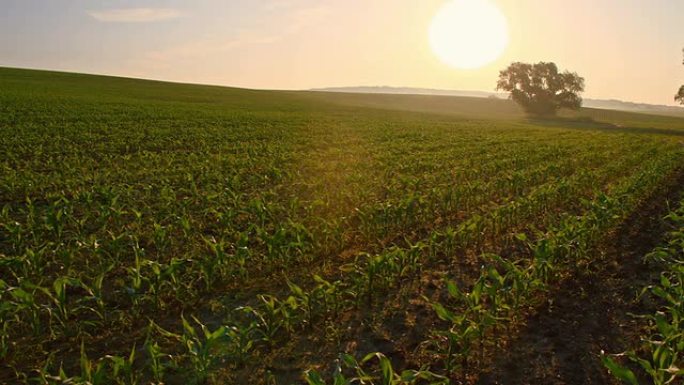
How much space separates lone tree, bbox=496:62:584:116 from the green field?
228 feet

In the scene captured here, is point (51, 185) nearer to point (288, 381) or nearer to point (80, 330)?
point (80, 330)

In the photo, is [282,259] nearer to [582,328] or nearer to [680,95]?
[582,328]

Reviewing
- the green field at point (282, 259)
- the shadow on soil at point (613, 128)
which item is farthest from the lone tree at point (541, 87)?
the green field at point (282, 259)

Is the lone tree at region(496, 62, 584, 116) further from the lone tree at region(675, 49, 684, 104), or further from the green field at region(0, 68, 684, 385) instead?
the green field at region(0, 68, 684, 385)

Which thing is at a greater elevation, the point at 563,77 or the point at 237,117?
the point at 563,77

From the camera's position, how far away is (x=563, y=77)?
84250mm

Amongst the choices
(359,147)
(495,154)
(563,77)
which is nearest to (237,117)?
(359,147)

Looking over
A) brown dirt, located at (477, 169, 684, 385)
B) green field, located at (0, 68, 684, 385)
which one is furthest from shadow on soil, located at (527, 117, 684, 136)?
brown dirt, located at (477, 169, 684, 385)

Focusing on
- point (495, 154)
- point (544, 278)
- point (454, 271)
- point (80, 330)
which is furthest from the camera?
point (495, 154)

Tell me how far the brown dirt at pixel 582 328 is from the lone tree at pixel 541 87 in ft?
275

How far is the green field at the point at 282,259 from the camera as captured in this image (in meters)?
5.27

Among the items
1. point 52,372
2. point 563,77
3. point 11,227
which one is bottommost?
point 52,372

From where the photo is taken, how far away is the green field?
527 centimetres

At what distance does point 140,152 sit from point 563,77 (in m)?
81.8
